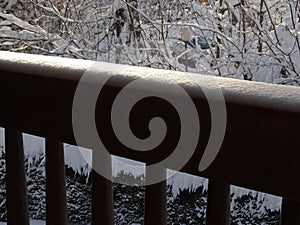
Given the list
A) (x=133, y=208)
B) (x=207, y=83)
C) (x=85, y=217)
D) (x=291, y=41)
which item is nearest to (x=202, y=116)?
(x=207, y=83)

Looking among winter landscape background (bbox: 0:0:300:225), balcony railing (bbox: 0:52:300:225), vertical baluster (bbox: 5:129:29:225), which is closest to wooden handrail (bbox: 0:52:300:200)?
balcony railing (bbox: 0:52:300:225)

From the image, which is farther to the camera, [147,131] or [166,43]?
[166,43]

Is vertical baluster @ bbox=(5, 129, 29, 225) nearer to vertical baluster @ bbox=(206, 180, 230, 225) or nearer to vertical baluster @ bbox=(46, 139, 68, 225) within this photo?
vertical baluster @ bbox=(46, 139, 68, 225)

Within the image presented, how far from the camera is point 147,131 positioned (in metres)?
0.61

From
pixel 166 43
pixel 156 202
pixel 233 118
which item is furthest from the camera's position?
pixel 166 43

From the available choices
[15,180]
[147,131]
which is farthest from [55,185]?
[147,131]

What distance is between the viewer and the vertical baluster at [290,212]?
57cm

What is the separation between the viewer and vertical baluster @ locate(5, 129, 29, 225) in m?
0.80

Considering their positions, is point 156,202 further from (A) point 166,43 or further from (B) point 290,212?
(A) point 166,43

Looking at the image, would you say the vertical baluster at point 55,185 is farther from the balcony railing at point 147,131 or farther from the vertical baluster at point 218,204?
the vertical baluster at point 218,204

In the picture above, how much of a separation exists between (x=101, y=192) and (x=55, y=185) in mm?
79

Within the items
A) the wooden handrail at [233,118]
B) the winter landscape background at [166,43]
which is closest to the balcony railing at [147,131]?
the wooden handrail at [233,118]

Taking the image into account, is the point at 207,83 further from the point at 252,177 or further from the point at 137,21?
the point at 137,21

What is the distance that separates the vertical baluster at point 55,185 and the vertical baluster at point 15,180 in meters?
0.06
